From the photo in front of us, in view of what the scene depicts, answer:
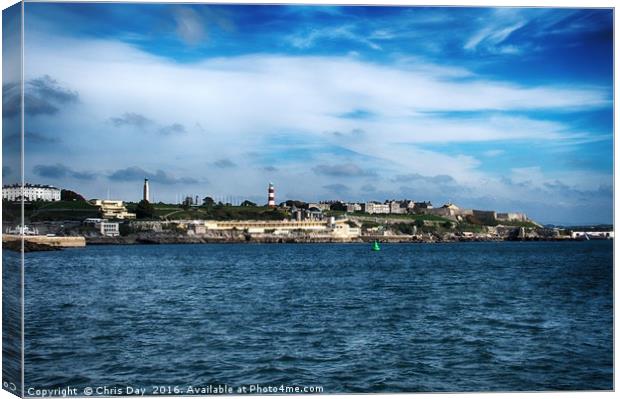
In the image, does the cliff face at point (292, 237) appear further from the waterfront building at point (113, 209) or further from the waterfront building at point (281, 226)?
the waterfront building at point (113, 209)

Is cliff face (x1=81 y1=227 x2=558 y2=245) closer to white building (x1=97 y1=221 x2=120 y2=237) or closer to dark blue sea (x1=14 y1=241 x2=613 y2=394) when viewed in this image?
white building (x1=97 y1=221 x2=120 y2=237)

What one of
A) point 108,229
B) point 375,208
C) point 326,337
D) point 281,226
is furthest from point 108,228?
point 326,337

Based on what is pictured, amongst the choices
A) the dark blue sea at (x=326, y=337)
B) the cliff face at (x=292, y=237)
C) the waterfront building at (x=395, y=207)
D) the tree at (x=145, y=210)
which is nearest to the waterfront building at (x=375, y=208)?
the waterfront building at (x=395, y=207)

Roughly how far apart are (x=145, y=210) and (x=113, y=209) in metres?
2.68

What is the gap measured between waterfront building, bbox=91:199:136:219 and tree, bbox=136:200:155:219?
0.56 metres

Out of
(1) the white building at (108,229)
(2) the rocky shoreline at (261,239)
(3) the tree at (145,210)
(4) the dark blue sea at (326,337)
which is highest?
(3) the tree at (145,210)

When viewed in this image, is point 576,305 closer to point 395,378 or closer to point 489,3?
point 395,378

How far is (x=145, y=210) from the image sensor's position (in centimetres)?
4416

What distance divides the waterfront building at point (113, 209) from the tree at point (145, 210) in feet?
1.84

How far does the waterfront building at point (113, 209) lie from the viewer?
130ft

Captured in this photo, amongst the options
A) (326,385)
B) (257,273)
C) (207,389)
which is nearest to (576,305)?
(326,385)

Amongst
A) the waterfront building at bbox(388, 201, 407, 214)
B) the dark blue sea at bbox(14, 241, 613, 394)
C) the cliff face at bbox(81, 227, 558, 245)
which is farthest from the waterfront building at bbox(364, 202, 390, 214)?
the dark blue sea at bbox(14, 241, 613, 394)

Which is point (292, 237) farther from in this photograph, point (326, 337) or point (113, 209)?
point (326, 337)

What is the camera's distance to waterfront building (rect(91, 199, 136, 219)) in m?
39.7
